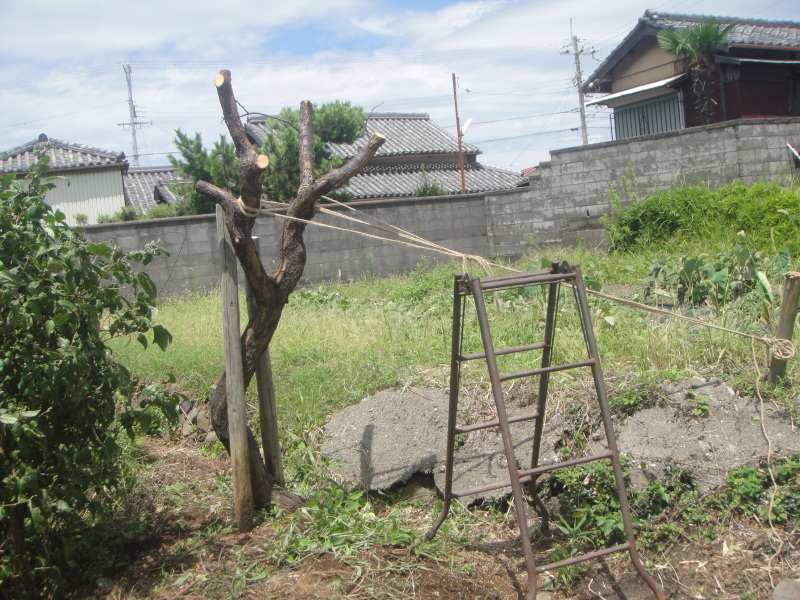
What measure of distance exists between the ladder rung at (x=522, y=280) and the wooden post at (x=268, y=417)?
136cm

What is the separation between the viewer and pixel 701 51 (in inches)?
555

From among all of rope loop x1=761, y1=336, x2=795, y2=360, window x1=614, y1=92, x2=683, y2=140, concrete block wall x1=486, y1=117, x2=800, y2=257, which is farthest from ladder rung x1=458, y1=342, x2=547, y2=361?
window x1=614, y1=92, x2=683, y2=140

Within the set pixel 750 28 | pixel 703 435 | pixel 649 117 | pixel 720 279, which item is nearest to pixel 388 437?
pixel 703 435

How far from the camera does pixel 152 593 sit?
10.0 feet

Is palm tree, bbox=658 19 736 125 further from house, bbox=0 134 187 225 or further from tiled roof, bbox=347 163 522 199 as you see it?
house, bbox=0 134 187 225

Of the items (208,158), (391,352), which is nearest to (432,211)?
(208,158)

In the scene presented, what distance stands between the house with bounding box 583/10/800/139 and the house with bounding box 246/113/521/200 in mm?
5001

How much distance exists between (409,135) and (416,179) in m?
2.91

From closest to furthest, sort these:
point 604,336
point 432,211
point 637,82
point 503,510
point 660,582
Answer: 1. point 660,582
2. point 503,510
3. point 604,336
4. point 432,211
5. point 637,82

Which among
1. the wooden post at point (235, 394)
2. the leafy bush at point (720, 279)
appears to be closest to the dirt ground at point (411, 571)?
the wooden post at point (235, 394)

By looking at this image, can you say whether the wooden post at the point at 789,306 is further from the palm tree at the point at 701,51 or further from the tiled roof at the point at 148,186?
the tiled roof at the point at 148,186

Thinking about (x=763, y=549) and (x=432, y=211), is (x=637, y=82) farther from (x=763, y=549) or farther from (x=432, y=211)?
(x=763, y=549)

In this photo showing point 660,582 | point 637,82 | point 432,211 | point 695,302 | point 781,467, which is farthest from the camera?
point 637,82

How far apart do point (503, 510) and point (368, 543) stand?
0.86 m
